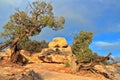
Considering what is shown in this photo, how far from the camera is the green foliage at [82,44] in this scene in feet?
157

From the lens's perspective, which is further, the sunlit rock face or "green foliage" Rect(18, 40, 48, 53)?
"green foliage" Rect(18, 40, 48, 53)

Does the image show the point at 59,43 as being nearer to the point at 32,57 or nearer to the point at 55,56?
the point at 32,57

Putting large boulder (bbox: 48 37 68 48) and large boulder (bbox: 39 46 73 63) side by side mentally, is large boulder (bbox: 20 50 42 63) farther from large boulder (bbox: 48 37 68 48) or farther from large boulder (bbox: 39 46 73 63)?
large boulder (bbox: 48 37 68 48)

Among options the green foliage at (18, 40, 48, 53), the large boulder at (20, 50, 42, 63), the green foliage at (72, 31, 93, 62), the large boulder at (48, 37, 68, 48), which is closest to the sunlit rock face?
the large boulder at (48, 37, 68, 48)

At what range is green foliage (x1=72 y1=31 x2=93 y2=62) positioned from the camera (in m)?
47.8

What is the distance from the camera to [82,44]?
5169 cm

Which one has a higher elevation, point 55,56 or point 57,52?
point 57,52

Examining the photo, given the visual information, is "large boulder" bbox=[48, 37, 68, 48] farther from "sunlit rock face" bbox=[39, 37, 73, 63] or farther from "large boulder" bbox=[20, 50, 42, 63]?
"large boulder" bbox=[20, 50, 42, 63]

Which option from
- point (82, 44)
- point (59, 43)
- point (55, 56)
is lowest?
point (55, 56)

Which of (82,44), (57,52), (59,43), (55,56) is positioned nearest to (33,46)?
(59,43)

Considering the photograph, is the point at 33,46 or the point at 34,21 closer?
the point at 34,21

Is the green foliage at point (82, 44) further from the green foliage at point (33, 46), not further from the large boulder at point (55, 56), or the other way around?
the green foliage at point (33, 46)

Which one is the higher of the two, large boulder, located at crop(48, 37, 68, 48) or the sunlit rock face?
large boulder, located at crop(48, 37, 68, 48)

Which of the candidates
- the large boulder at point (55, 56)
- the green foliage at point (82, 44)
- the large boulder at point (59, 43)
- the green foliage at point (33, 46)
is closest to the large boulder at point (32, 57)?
the large boulder at point (55, 56)
